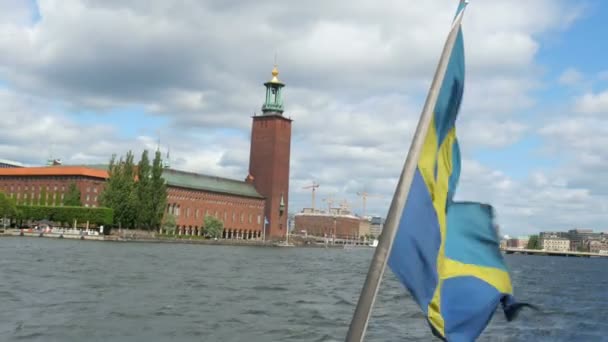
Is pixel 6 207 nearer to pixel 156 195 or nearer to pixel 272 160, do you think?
pixel 156 195

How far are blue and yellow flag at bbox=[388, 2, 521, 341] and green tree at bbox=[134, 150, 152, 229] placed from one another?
8072 centimetres

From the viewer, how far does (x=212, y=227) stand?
109m

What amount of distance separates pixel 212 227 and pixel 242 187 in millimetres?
16806

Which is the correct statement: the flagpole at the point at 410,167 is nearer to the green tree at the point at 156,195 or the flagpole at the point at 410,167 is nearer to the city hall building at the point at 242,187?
the green tree at the point at 156,195

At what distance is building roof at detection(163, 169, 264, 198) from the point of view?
113062 millimetres

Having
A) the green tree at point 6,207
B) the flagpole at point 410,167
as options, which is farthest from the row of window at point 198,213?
the flagpole at point 410,167

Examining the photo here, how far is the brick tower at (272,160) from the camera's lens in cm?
12212

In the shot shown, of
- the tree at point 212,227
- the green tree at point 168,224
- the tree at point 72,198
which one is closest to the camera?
the tree at point 72,198

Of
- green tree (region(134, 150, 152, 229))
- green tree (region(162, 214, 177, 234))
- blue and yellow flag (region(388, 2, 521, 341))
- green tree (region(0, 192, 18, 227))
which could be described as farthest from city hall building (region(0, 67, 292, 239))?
blue and yellow flag (region(388, 2, 521, 341))

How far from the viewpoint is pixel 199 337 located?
1457 centimetres

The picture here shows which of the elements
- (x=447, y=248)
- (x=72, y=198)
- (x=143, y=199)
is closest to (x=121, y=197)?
(x=143, y=199)

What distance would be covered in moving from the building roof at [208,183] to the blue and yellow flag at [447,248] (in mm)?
106795

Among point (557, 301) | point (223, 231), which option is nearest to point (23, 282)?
point (557, 301)

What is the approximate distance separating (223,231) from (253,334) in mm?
103738
